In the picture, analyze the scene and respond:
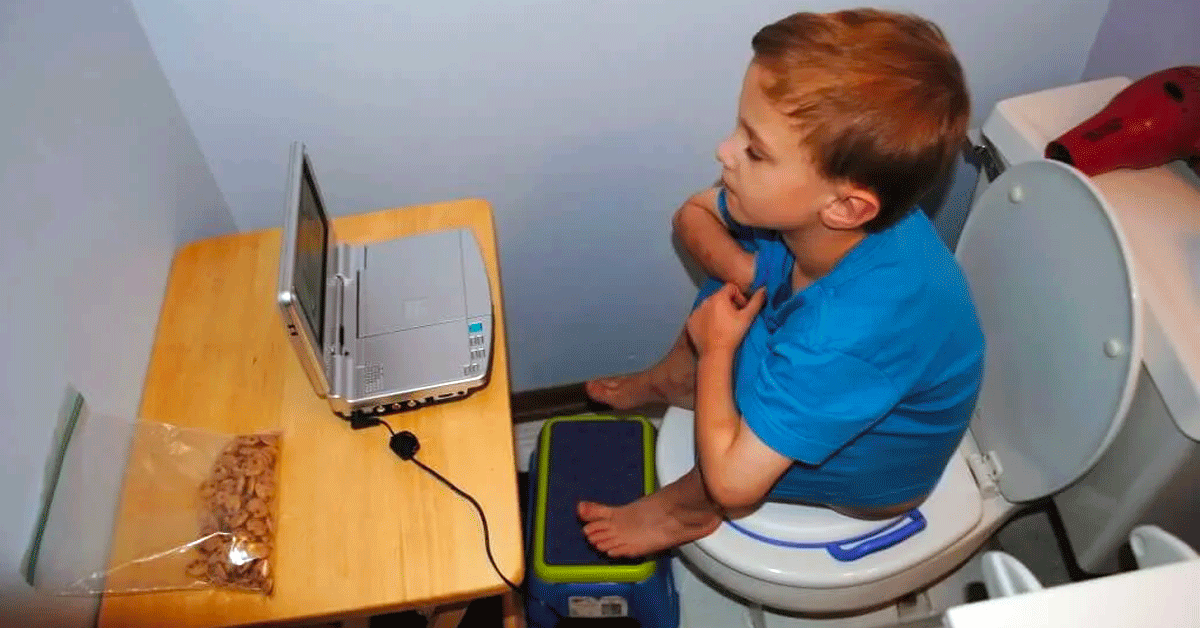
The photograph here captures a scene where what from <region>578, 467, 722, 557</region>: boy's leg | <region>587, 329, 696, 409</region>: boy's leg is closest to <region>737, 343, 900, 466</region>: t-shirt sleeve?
<region>578, 467, 722, 557</region>: boy's leg

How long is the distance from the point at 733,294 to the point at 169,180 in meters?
0.68

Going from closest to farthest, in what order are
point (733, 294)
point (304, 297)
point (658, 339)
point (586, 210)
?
1. point (304, 297)
2. point (733, 294)
3. point (586, 210)
4. point (658, 339)

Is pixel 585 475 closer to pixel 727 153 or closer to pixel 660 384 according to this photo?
pixel 660 384

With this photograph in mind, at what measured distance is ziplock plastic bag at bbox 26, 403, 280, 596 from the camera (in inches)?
31.2

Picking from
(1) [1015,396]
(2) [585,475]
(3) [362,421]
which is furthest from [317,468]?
(1) [1015,396]

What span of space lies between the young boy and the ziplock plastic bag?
1.55 ft

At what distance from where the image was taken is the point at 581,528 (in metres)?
1.32

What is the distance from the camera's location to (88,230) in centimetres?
87

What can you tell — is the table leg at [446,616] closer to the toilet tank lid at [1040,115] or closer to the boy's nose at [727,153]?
the boy's nose at [727,153]

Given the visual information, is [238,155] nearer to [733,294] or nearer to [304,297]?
[304,297]

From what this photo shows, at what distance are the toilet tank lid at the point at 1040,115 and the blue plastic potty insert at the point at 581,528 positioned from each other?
661 mm

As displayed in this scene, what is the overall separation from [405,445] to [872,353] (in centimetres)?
47

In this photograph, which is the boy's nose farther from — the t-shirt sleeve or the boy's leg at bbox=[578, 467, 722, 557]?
the boy's leg at bbox=[578, 467, 722, 557]

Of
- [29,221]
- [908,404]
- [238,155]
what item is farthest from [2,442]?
[908,404]
